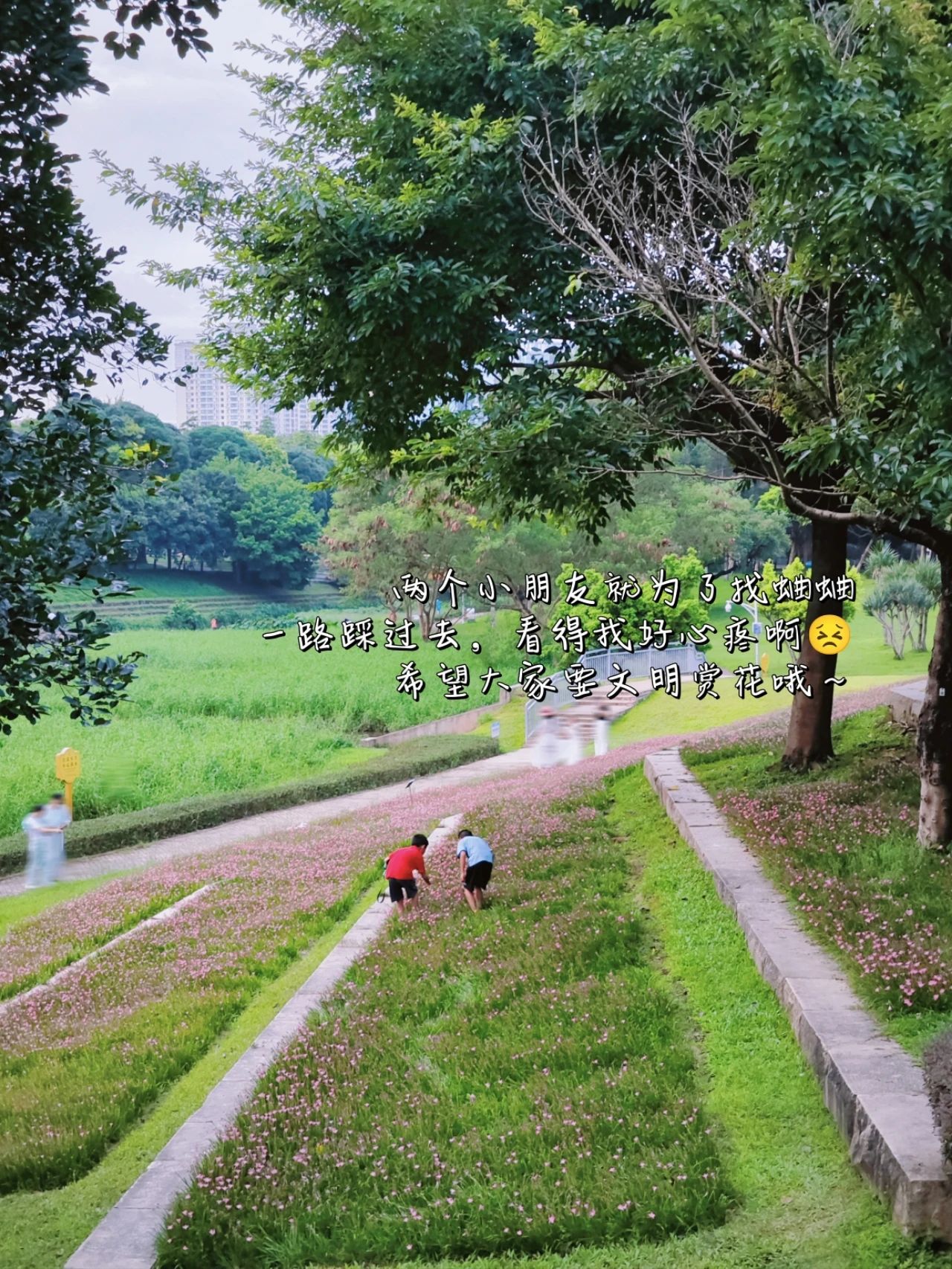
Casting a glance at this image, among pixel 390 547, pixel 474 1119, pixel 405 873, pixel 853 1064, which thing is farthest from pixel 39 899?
pixel 390 547

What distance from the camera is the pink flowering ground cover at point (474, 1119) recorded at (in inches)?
176

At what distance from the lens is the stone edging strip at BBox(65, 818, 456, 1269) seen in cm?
458

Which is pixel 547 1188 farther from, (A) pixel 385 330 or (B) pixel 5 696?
(A) pixel 385 330

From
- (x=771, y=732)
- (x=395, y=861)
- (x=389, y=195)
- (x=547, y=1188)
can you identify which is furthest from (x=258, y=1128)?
(x=771, y=732)

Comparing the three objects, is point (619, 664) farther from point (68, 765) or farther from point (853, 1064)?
point (853, 1064)

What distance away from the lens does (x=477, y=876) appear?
912cm

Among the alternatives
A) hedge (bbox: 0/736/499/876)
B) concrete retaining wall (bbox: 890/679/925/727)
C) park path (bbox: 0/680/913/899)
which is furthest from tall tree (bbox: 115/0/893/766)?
hedge (bbox: 0/736/499/876)

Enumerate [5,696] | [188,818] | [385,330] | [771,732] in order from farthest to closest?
[188,818]
[771,732]
[385,330]
[5,696]

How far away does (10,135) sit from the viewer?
447cm

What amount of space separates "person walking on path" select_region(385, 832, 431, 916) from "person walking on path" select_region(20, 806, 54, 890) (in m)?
8.50

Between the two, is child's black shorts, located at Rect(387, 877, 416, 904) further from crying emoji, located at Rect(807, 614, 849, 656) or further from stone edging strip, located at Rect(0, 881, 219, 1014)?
crying emoji, located at Rect(807, 614, 849, 656)

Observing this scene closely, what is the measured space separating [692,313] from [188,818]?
13.0 meters

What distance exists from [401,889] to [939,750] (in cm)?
452

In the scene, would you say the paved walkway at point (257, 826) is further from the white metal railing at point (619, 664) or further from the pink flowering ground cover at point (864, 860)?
the pink flowering ground cover at point (864, 860)
